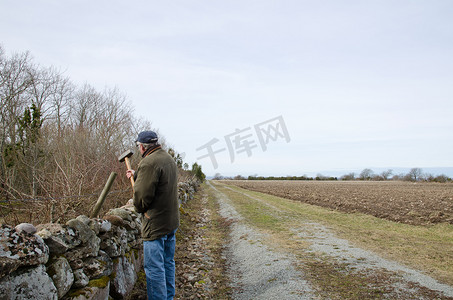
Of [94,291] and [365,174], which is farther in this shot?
[365,174]

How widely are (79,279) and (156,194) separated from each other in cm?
145

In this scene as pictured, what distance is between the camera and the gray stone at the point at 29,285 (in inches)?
115

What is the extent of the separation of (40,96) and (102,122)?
1020 inches

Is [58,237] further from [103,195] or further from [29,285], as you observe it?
[103,195]

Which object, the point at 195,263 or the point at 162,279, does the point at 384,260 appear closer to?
the point at 195,263

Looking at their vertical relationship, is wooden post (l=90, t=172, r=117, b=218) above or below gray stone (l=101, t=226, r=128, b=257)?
above

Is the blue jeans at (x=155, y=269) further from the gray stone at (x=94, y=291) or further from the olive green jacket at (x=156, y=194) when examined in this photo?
the gray stone at (x=94, y=291)

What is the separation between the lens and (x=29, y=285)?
3127 millimetres

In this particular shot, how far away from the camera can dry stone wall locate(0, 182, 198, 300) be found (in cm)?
303

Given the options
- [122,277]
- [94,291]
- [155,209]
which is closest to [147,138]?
[155,209]

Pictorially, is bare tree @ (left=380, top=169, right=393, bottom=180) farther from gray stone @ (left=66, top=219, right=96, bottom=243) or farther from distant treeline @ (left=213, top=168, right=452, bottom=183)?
gray stone @ (left=66, top=219, right=96, bottom=243)

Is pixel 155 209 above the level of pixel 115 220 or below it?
above

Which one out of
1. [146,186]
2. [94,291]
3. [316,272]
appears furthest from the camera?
[316,272]

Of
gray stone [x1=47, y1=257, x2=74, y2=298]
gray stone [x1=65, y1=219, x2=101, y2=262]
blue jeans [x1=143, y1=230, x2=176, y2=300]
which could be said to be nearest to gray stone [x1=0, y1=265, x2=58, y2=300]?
gray stone [x1=47, y1=257, x2=74, y2=298]
